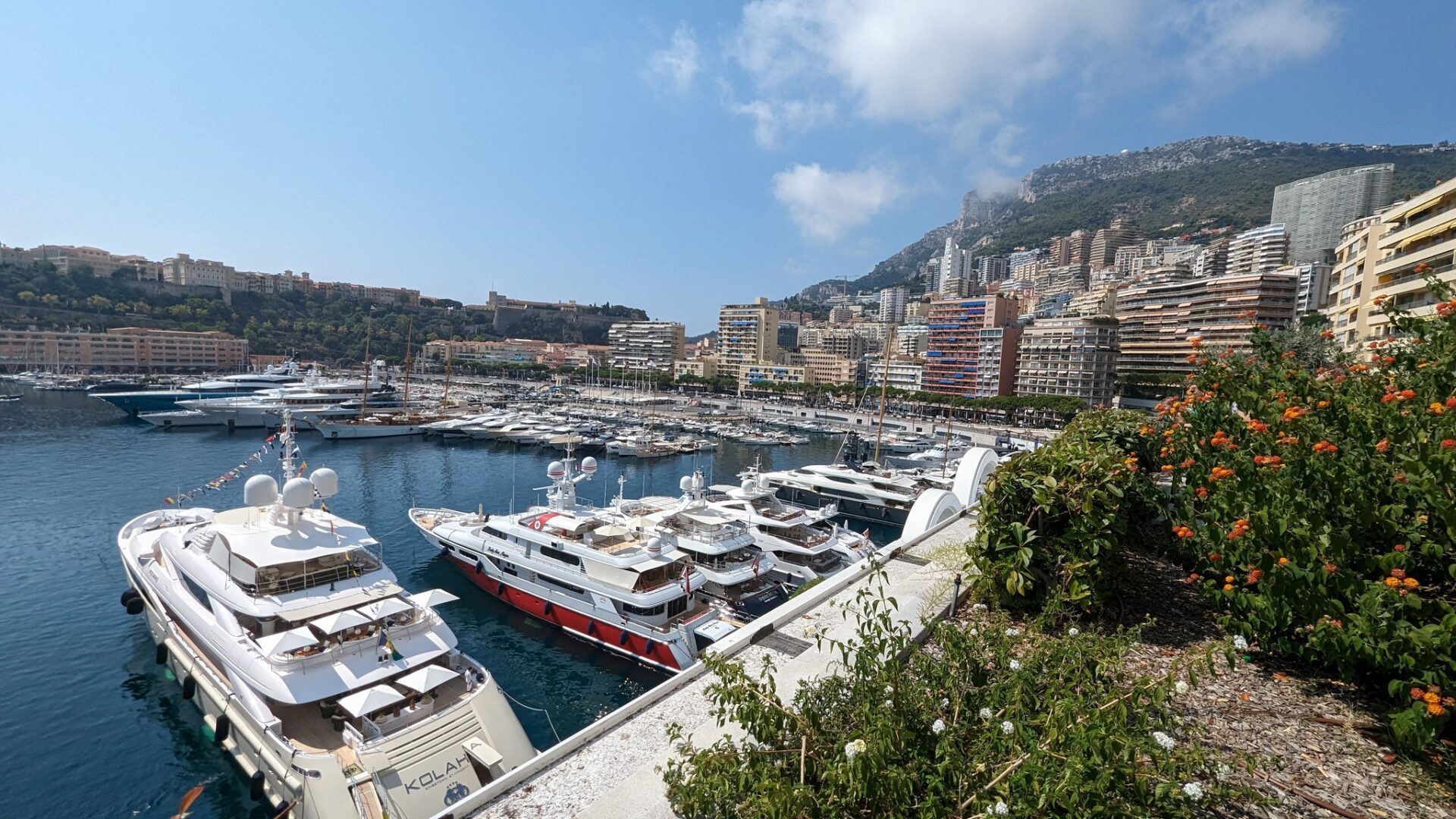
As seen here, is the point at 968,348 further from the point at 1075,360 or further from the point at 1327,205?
the point at 1327,205

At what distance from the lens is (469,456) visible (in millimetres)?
48656

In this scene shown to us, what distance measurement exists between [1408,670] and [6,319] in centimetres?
15014

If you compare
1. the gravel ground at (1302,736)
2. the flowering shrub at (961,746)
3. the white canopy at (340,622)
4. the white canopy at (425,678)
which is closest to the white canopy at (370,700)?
the white canopy at (425,678)

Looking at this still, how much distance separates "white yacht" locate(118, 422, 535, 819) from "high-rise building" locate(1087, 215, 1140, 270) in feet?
503

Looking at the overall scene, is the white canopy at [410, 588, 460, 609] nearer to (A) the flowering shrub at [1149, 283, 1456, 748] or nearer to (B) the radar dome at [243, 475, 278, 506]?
(B) the radar dome at [243, 475, 278, 506]

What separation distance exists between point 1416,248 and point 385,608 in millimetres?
34618

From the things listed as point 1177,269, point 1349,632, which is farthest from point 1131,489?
point 1177,269

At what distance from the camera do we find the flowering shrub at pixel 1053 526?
5766mm

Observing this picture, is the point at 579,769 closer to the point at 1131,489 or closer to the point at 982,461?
the point at 1131,489

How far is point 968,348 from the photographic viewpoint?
8575 cm

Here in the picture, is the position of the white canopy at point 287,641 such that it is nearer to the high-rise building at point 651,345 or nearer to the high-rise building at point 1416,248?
the high-rise building at point 1416,248

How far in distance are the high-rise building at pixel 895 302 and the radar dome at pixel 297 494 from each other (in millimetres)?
176822

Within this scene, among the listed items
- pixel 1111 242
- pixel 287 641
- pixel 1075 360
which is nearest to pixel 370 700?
pixel 287 641

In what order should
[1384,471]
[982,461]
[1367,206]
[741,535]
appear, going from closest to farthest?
[1384,471], [982,461], [741,535], [1367,206]
